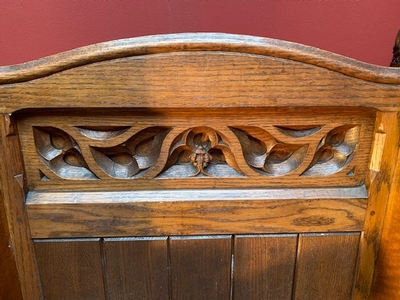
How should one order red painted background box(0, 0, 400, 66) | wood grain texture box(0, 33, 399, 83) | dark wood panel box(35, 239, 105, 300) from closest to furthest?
wood grain texture box(0, 33, 399, 83), dark wood panel box(35, 239, 105, 300), red painted background box(0, 0, 400, 66)

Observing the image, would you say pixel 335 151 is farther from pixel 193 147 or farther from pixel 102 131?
pixel 102 131

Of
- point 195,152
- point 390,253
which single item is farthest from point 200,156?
point 390,253

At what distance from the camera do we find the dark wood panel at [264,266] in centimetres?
60

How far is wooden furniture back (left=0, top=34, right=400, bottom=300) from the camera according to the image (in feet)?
1.61

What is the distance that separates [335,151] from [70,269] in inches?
18.4

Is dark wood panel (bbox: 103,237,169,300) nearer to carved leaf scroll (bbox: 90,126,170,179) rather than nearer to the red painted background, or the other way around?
carved leaf scroll (bbox: 90,126,170,179)

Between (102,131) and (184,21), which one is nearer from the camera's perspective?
(102,131)

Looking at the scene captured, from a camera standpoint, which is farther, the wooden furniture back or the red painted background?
the red painted background

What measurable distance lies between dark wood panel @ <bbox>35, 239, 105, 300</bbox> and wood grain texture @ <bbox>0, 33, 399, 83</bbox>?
270 mm

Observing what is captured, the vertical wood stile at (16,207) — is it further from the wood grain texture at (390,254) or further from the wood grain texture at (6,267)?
Answer: the wood grain texture at (390,254)

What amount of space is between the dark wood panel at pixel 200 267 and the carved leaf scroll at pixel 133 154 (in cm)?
13

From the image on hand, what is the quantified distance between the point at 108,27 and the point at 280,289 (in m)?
0.66

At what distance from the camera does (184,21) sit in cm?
84

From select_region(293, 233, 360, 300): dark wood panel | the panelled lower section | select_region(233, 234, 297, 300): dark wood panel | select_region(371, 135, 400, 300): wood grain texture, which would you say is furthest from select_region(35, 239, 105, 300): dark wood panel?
select_region(371, 135, 400, 300): wood grain texture
